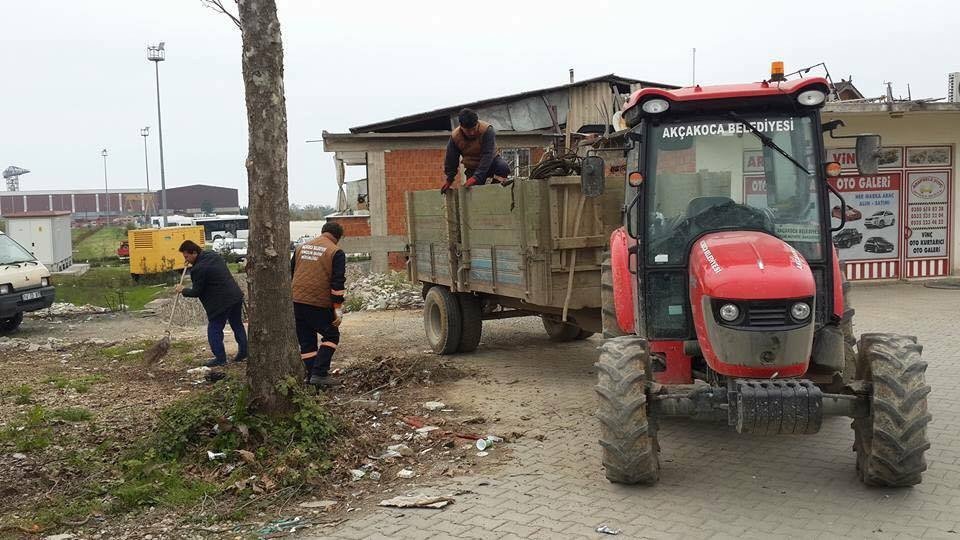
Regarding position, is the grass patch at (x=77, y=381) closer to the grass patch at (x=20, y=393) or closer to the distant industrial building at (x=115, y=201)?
the grass patch at (x=20, y=393)

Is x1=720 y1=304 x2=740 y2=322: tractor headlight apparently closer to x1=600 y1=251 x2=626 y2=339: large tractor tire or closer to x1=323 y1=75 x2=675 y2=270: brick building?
x1=600 y1=251 x2=626 y2=339: large tractor tire

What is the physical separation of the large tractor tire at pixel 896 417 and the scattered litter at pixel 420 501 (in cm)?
250

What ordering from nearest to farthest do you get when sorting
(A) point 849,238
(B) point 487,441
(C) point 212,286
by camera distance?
(B) point 487,441, (C) point 212,286, (A) point 849,238

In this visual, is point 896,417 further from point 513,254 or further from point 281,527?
point 513,254

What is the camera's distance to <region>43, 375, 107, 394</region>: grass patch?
349 inches

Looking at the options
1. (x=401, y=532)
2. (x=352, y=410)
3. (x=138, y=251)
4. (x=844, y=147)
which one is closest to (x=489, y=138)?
(x=352, y=410)

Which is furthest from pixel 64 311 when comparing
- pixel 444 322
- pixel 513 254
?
pixel 513 254

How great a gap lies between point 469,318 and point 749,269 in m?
5.61

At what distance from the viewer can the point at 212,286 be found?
10.1 m

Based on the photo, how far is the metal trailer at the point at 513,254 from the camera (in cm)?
809

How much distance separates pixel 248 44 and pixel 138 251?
24.0 meters

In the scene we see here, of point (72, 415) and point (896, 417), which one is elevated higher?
point (896, 417)

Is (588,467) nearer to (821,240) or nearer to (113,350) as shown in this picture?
(821,240)

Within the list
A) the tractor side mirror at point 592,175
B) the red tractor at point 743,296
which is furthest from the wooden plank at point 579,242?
the tractor side mirror at point 592,175
